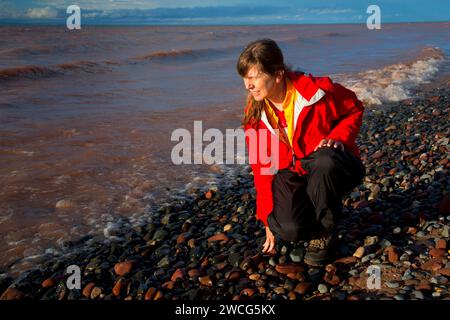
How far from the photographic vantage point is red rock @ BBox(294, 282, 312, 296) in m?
3.17

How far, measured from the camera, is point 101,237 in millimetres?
4445

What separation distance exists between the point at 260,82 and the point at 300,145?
0.61 m

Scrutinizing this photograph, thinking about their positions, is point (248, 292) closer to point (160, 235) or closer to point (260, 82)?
point (160, 235)

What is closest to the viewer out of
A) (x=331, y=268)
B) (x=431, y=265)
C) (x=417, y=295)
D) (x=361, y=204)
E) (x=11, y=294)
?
(x=417, y=295)

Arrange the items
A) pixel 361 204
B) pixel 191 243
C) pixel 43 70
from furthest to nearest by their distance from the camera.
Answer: pixel 43 70 → pixel 361 204 → pixel 191 243

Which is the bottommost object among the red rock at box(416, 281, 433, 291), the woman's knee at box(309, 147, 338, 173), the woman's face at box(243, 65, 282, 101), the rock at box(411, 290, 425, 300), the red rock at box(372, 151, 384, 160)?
the rock at box(411, 290, 425, 300)

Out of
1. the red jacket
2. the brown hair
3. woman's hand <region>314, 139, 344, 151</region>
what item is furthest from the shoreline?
the brown hair

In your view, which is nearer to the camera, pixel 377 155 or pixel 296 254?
pixel 296 254

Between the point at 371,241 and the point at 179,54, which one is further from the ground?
the point at 179,54

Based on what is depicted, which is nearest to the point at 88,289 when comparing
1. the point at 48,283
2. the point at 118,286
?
the point at 118,286

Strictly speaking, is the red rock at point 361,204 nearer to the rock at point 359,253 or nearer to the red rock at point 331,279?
the rock at point 359,253

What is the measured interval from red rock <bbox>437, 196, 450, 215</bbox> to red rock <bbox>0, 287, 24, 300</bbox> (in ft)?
12.6

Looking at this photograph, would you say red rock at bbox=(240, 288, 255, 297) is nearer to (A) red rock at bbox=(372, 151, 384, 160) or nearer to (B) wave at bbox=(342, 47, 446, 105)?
(A) red rock at bbox=(372, 151, 384, 160)

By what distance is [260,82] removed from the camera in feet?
10.8
